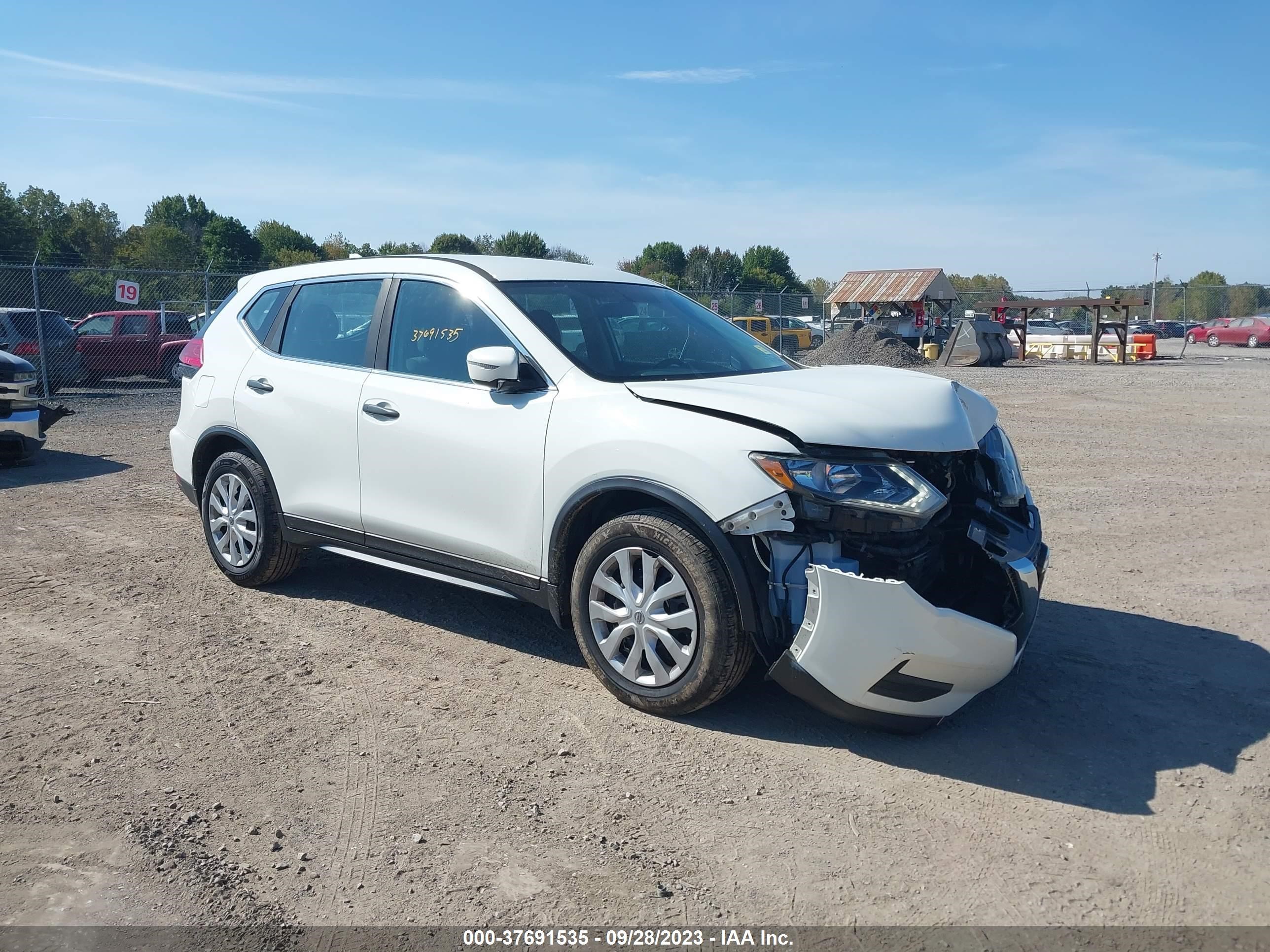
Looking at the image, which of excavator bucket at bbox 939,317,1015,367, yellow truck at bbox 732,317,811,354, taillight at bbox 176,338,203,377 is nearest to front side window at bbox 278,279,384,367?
taillight at bbox 176,338,203,377

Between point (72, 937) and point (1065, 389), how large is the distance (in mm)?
20518

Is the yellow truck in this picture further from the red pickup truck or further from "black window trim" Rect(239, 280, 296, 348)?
"black window trim" Rect(239, 280, 296, 348)

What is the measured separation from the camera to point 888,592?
11.8 ft

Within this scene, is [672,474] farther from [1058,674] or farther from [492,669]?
[1058,674]

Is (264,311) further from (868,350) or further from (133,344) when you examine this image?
(868,350)

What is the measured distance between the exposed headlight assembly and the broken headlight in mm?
751

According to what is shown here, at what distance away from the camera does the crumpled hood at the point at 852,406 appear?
3861 mm

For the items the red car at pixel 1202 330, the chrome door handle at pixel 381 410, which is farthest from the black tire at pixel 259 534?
the red car at pixel 1202 330

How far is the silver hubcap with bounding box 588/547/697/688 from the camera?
402 centimetres

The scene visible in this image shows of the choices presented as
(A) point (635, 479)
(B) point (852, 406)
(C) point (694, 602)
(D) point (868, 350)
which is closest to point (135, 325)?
(D) point (868, 350)

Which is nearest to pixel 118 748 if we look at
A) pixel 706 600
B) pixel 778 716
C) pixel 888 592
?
pixel 706 600

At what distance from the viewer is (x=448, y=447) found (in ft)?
15.6

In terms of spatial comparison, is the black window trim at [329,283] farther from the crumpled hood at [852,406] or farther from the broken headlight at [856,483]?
the broken headlight at [856,483]

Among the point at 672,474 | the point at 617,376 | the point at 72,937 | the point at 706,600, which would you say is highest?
the point at 617,376
